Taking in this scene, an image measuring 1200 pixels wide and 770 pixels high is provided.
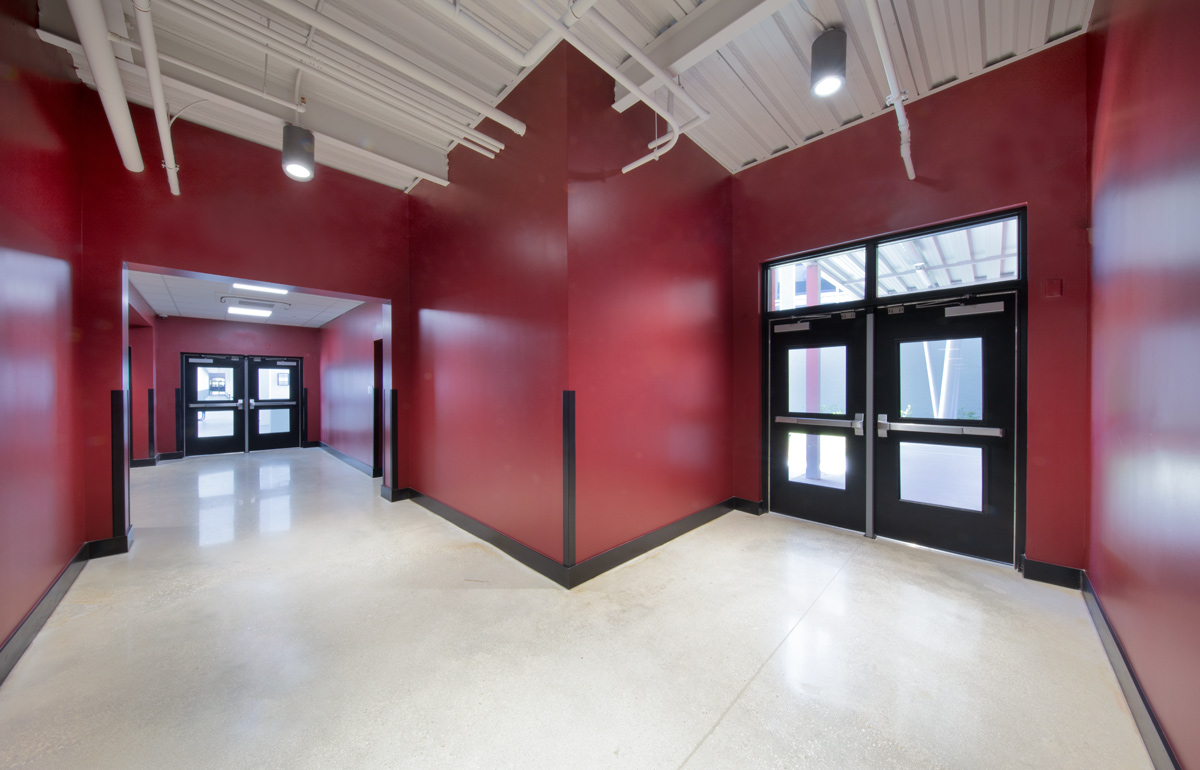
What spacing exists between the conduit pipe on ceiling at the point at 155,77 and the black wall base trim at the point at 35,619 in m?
2.96

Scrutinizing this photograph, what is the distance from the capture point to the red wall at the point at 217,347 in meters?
8.16

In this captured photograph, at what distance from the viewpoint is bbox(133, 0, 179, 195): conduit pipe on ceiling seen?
2.01m

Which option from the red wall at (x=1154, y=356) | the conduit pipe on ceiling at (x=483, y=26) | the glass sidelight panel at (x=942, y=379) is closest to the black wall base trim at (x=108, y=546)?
the conduit pipe on ceiling at (x=483, y=26)

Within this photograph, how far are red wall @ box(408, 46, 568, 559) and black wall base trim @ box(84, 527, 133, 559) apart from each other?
7.61 ft

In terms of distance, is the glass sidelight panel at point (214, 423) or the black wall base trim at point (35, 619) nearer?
the black wall base trim at point (35, 619)

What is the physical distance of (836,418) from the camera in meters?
3.83

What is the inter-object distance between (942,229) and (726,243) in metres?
1.77

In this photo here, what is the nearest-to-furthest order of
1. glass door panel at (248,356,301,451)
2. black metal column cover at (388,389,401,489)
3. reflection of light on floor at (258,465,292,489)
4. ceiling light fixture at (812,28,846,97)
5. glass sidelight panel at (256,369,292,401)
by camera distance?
ceiling light fixture at (812,28,846,97) → black metal column cover at (388,389,401,489) → reflection of light on floor at (258,465,292,489) → glass door panel at (248,356,301,451) → glass sidelight panel at (256,369,292,401)

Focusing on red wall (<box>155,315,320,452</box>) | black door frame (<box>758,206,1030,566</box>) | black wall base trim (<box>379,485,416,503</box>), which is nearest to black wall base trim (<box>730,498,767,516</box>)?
black door frame (<box>758,206,1030,566</box>)

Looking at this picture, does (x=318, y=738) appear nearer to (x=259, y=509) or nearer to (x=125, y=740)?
(x=125, y=740)

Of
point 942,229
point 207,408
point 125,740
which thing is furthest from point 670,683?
point 207,408

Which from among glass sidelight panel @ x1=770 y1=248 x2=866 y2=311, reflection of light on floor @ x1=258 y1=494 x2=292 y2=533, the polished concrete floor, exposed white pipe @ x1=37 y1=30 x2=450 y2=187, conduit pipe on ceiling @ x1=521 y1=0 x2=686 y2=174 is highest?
exposed white pipe @ x1=37 y1=30 x2=450 y2=187

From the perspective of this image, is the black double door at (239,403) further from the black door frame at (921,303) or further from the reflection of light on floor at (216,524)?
the black door frame at (921,303)

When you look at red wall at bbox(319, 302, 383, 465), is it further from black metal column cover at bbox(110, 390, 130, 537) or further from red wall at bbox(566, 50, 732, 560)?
red wall at bbox(566, 50, 732, 560)
